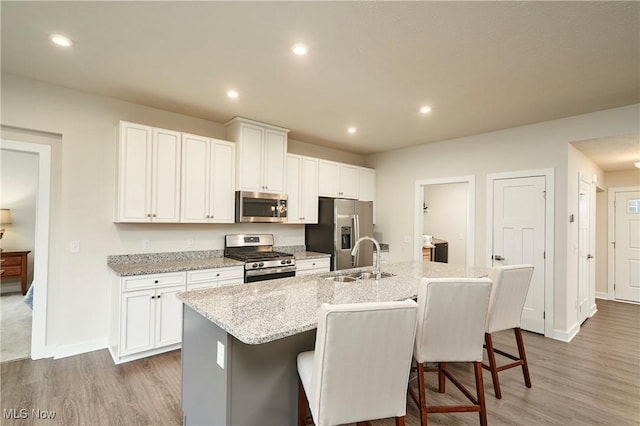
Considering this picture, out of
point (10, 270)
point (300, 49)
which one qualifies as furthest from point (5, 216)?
point (300, 49)

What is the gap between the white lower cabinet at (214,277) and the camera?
3.31 m

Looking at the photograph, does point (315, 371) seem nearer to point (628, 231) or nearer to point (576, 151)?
point (576, 151)

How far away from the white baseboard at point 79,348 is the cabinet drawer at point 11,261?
11.7 ft

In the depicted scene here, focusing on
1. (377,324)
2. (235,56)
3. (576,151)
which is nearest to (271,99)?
(235,56)

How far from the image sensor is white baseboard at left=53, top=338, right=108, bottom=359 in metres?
3.07

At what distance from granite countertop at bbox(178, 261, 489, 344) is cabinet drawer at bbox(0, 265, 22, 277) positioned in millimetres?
5490

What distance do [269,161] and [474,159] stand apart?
3.04m

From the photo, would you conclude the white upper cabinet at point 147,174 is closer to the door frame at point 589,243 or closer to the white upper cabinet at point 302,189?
the white upper cabinet at point 302,189

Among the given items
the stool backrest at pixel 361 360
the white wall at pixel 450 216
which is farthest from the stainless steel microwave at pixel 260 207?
the white wall at pixel 450 216

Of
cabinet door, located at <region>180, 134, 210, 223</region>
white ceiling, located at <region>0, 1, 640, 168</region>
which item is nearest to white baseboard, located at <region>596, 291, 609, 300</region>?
white ceiling, located at <region>0, 1, 640, 168</region>

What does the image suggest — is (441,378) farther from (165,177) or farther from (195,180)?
(165,177)

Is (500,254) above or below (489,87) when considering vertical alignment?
below

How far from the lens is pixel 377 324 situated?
1352 millimetres

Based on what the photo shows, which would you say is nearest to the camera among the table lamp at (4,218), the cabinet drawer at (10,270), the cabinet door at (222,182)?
the cabinet door at (222,182)
